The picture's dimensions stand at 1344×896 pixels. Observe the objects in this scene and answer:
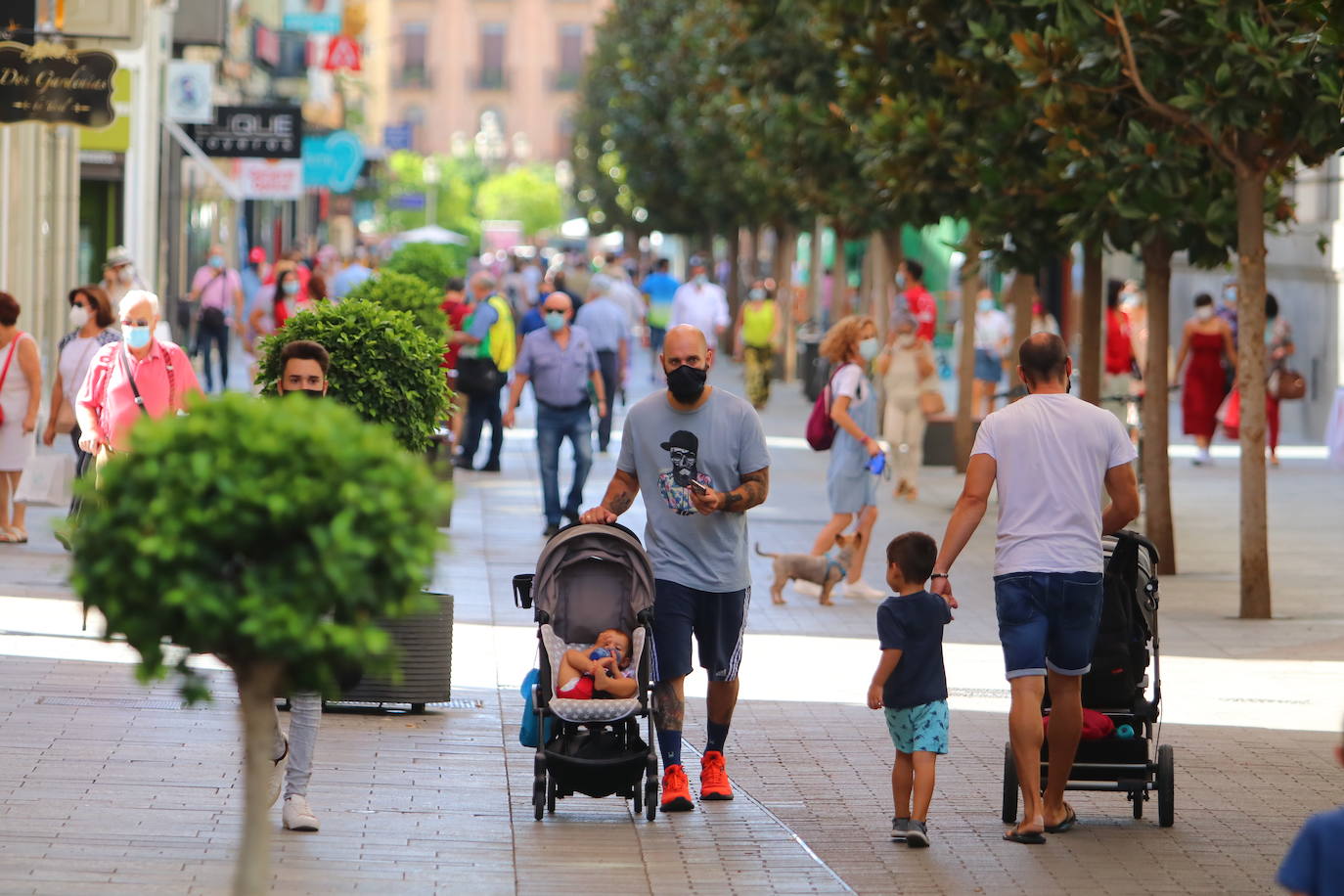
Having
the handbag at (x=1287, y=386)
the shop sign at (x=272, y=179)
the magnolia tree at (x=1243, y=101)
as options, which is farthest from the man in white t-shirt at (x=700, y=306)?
the magnolia tree at (x=1243, y=101)

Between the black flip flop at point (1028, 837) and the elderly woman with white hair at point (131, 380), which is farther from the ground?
the elderly woman with white hair at point (131, 380)

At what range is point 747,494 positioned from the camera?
812 cm

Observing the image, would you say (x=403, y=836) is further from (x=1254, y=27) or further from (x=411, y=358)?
(x=1254, y=27)

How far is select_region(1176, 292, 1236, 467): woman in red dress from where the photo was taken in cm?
2377

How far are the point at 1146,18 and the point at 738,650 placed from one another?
6.76m

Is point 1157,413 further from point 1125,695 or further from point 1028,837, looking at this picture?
point 1028,837

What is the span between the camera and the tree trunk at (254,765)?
4.92 meters

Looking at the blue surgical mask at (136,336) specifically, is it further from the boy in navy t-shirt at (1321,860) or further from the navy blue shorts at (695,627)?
the boy in navy t-shirt at (1321,860)

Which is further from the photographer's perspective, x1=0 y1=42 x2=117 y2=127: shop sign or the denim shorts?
x1=0 y1=42 x2=117 y2=127: shop sign

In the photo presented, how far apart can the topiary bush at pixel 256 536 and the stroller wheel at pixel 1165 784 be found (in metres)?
3.96

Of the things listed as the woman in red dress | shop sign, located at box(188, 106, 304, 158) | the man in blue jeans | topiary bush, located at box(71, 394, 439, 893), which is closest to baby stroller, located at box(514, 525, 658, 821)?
topiary bush, located at box(71, 394, 439, 893)

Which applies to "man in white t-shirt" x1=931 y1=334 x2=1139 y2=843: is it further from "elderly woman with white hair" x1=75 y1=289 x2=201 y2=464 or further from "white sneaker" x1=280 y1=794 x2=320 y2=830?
"elderly woman with white hair" x1=75 y1=289 x2=201 y2=464

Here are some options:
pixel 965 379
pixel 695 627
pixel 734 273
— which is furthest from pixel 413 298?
pixel 734 273

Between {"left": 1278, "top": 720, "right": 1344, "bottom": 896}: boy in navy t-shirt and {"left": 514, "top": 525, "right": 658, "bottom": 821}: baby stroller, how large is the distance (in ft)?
13.0
